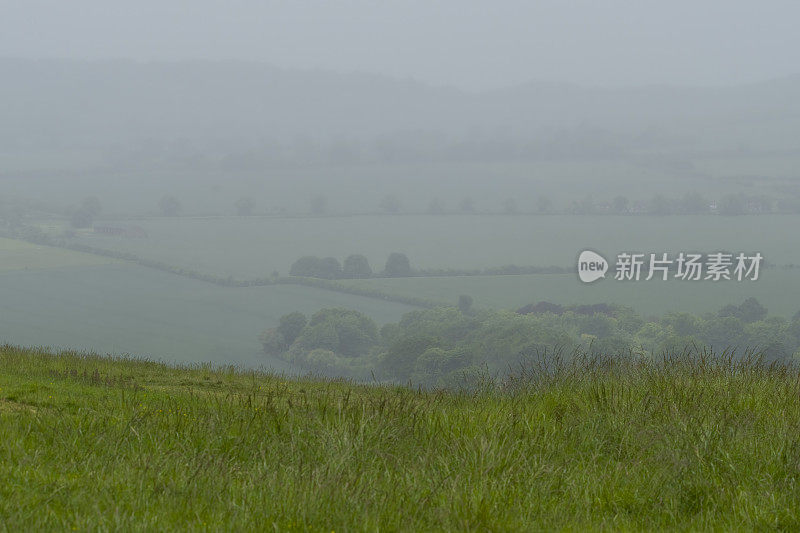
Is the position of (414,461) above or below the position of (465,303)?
above

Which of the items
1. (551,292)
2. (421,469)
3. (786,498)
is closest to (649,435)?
(786,498)

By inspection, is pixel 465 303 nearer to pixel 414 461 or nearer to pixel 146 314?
pixel 146 314

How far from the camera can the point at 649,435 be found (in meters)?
8.02

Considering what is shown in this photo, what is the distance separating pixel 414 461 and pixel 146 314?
173 metres

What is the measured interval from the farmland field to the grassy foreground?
12903cm

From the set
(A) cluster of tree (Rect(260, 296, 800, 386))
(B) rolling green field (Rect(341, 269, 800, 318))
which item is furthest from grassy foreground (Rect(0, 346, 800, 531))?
(B) rolling green field (Rect(341, 269, 800, 318))

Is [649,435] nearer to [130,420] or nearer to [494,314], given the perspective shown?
[130,420]

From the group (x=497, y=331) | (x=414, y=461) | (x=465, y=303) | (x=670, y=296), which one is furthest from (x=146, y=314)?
(x=414, y=461)

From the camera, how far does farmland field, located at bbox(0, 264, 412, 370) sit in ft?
477

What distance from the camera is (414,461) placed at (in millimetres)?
7156

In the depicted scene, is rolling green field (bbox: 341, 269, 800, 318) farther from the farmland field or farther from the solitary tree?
the farmland field

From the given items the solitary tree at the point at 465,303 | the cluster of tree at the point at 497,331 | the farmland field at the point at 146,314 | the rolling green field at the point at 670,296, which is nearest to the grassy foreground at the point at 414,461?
the cluster of tree at the point at 497,331

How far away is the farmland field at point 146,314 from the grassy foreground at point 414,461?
129 m

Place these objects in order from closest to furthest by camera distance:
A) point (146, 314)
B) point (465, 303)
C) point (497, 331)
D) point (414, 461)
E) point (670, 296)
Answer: point (414, 461), point (497, 331), point (146, 314), point (670, 296), point (465, 303)
